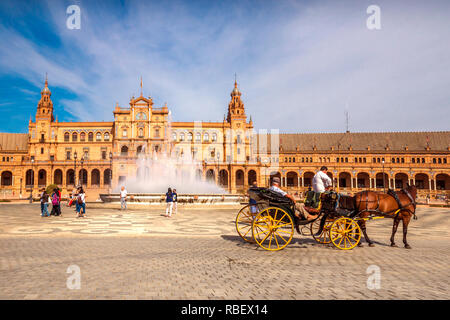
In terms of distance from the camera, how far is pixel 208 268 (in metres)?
5.59

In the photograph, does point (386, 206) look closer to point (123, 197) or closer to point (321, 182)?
point (321, 182)

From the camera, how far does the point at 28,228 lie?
437 inches

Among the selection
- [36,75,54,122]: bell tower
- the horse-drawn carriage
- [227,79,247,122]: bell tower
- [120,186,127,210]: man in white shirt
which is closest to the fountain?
[120,186,127,210]: man in white shirt

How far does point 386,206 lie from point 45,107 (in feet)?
248

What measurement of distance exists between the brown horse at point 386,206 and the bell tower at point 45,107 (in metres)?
72.9

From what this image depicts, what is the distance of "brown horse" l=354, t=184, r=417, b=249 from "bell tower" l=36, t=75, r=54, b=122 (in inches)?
2869

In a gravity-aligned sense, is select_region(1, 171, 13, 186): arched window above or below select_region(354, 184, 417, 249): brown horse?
above

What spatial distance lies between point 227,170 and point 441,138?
51854mm

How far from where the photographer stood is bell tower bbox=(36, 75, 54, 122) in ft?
208

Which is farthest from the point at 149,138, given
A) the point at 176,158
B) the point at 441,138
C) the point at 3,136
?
the point at 441,138

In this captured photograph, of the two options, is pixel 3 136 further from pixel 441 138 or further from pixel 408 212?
pixel 441 138

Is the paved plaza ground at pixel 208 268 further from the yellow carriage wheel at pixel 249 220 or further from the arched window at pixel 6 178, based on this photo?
the arched window at pixel 6 178

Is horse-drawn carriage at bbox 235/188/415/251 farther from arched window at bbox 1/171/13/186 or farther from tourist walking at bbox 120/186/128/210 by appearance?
arched window at bbox 1/171/13/186

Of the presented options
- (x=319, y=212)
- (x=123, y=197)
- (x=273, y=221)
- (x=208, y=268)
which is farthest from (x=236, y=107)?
(x=208, y=268)
